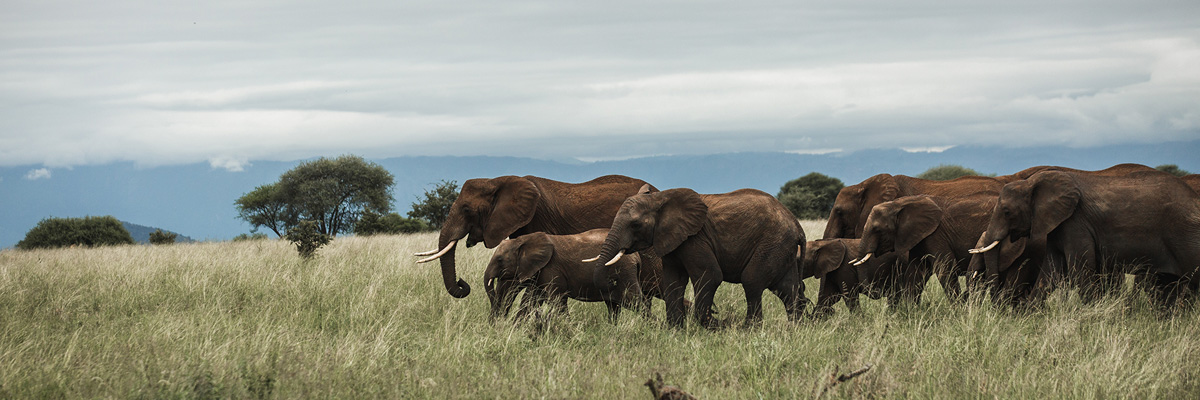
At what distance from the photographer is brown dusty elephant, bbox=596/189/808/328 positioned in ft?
28.0

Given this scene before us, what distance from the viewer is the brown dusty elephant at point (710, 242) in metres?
8.52

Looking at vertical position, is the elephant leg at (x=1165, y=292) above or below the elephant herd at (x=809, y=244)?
below

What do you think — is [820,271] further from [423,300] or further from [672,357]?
[423,300]

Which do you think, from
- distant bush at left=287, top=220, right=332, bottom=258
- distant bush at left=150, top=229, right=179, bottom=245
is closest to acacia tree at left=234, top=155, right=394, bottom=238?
distant bush at left=150, top=229, right=179, bottom=245

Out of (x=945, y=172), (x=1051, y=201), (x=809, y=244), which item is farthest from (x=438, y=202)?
(x=945, y=172)

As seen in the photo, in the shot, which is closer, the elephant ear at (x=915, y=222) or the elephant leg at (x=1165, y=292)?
the elephant leg at (x=1165, y=292)

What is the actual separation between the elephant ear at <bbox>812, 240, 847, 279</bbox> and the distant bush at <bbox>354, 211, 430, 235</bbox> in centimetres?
2195

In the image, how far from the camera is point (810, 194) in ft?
184

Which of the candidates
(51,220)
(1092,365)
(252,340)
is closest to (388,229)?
(51,220)

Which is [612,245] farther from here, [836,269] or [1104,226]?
[1104,226]

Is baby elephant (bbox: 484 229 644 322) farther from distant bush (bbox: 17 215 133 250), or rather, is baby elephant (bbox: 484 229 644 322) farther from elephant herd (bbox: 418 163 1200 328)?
distant bush (bbox: 17 215 133 250)

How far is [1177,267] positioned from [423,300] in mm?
8197

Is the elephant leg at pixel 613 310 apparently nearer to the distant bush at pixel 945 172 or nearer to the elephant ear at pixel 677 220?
the elephant ear at pixel 677 220

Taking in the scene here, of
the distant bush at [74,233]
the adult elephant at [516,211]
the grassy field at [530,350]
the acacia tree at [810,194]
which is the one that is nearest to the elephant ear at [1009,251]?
the grassy field at [530,350]
